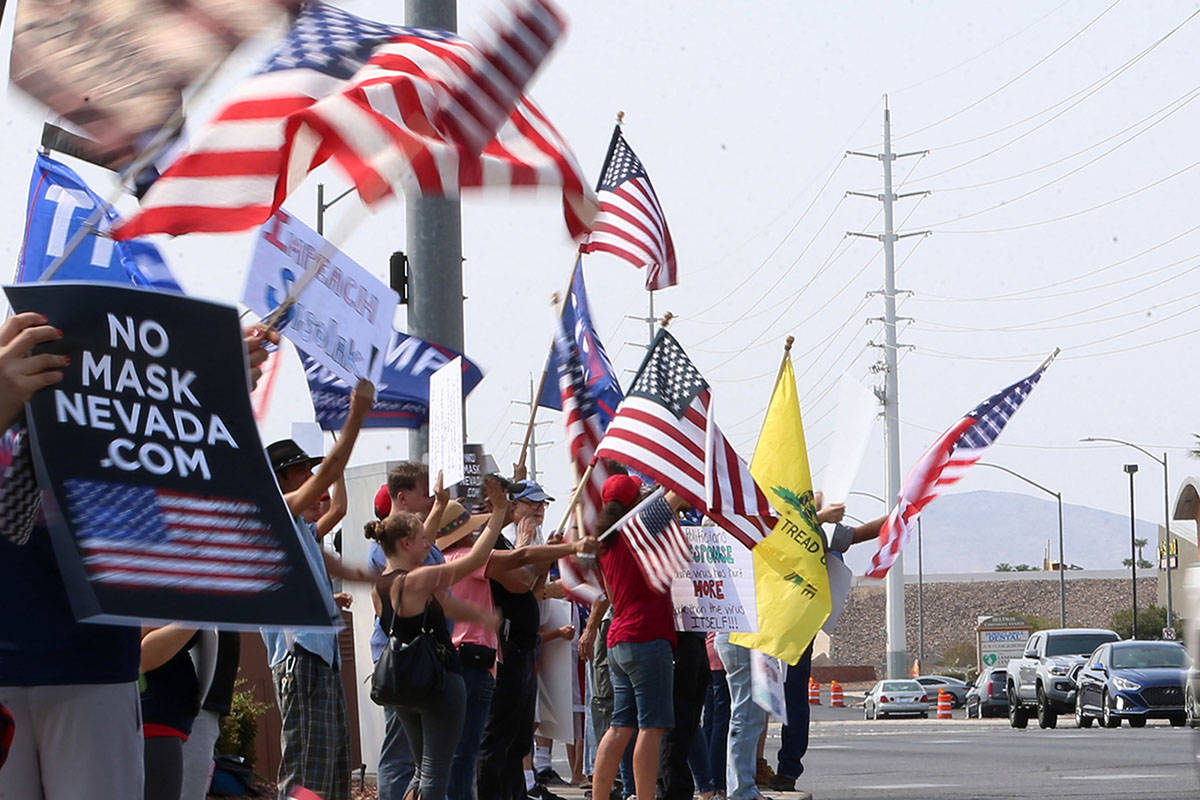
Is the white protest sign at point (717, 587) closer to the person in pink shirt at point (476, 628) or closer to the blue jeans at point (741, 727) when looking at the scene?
the blue jeans at point (741, 727)

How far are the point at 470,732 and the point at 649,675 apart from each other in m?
0.99

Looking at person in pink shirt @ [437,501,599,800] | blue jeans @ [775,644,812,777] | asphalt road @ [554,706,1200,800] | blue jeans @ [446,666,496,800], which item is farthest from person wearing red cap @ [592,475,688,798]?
asphalt road @ [554,706,1200,800]

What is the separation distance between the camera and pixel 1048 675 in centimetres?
3356

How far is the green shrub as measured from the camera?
11359 millimetres

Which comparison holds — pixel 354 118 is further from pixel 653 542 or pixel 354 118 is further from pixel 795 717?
pixel 795 717

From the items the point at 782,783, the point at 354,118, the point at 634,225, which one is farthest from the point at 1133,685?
the point at 354,118

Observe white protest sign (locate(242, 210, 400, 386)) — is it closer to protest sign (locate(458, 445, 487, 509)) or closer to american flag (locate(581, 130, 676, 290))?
protest sign (locate(458, 445, 487, 509))

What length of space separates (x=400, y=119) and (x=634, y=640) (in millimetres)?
4900

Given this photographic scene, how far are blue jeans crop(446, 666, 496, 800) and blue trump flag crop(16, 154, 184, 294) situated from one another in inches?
104

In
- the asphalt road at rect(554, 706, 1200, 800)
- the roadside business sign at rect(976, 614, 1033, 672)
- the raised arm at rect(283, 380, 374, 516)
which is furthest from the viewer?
the roadside business sign at rect(976, 614, 1033, 672)

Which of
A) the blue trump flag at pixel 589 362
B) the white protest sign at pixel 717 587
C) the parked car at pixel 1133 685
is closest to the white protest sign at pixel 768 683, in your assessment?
the white protest sign at pixel 717 587

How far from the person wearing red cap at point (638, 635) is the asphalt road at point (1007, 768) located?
2.40m

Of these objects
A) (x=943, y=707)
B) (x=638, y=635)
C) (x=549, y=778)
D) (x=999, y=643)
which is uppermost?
(x=638, y=635)

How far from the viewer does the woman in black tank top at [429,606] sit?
7641 millimetres
